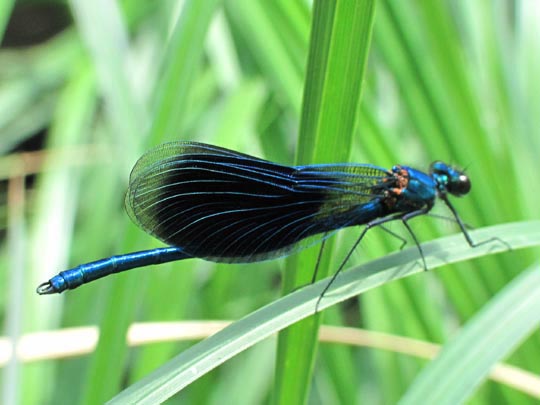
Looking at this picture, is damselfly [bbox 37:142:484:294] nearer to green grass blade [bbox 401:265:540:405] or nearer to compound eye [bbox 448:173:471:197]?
compound eye [bbox 448:173:471:197]

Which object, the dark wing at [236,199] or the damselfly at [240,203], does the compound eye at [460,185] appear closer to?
the damselfly at [240,203]

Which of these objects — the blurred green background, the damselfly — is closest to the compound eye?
the damselfly

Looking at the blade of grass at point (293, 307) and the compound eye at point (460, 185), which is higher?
the compound eye at point (460, 185)

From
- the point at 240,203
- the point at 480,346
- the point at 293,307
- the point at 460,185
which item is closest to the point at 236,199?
the point at 240,203

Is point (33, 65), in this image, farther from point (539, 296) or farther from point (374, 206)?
point (539, 296)

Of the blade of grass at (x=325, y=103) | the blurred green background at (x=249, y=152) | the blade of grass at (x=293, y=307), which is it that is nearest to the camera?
the blade of grass at (x=293, y=307)

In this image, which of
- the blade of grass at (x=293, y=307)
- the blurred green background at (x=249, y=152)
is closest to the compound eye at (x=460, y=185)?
the blurred green background at (x=249, y=152)

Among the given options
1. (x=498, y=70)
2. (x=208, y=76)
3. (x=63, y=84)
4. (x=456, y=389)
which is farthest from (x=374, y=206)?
(x=63, y=84)
